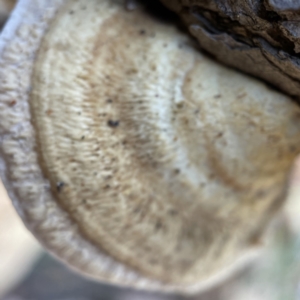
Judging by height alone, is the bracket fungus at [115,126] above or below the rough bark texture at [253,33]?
below

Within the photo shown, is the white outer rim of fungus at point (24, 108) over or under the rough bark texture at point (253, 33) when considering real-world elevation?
under

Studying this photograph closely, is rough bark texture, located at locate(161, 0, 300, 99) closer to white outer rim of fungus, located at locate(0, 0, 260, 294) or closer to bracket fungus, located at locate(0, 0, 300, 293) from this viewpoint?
bracket fungus, located at locate(0, 0, 300, 293)

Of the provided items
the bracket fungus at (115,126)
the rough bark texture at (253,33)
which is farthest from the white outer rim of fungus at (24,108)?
the rough bark texture at (253,33)

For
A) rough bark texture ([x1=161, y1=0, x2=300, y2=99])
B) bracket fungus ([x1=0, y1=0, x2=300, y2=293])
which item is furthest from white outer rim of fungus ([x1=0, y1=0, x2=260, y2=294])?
rough bark texture ([x1=161, y1=0, x2=300, y2=99])

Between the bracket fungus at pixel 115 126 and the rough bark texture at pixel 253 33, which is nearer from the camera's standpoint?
the rough bark texture at pixel 253 33

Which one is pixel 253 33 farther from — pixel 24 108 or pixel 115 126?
pixel 24 108

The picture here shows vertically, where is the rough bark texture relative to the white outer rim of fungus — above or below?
above

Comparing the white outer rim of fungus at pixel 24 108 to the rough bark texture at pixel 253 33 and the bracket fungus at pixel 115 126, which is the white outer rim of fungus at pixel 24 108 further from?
the rough bark texture at pixel 253 33
